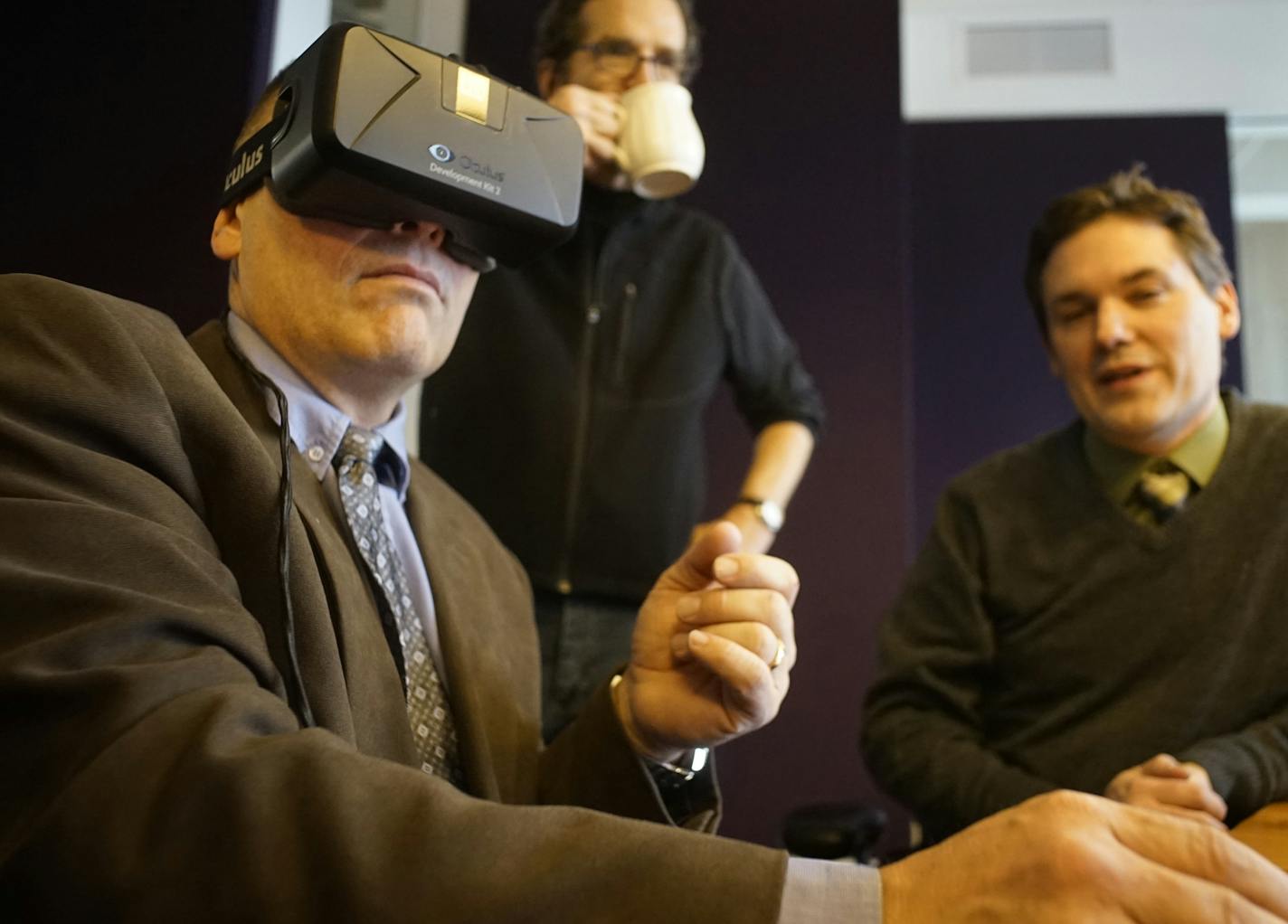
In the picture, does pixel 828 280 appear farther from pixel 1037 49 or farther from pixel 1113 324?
pixel 1037 49

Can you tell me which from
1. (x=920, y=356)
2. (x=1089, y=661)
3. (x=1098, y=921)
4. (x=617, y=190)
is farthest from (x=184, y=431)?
(x=920, y=356)

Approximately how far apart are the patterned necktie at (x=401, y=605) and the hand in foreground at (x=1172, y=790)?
2.27ft

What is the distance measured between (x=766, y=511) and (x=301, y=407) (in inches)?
34.3

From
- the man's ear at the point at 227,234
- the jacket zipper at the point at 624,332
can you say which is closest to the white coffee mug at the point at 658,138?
the jacket zipper at the point at 624,332

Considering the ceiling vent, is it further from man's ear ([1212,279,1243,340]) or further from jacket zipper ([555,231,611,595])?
jacket zipper ([555,231,611,595])

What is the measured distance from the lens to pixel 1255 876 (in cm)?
50

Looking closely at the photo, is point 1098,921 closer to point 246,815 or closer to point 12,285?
point 246,815

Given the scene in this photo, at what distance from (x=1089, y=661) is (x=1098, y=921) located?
1.01m

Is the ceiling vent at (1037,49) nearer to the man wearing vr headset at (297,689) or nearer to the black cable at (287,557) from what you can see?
the man wearing vr headset at (297,689)

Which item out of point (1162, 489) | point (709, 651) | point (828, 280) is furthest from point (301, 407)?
point (828, 280)

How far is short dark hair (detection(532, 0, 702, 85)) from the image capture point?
1.53 metres

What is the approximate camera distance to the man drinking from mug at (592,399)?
150 cm

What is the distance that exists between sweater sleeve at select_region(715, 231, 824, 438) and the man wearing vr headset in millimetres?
830

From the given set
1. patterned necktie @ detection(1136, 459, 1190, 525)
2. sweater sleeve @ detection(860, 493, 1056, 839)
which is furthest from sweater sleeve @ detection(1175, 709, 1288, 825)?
patterned necktie @ detection(1136, 459, 1190, 525)
